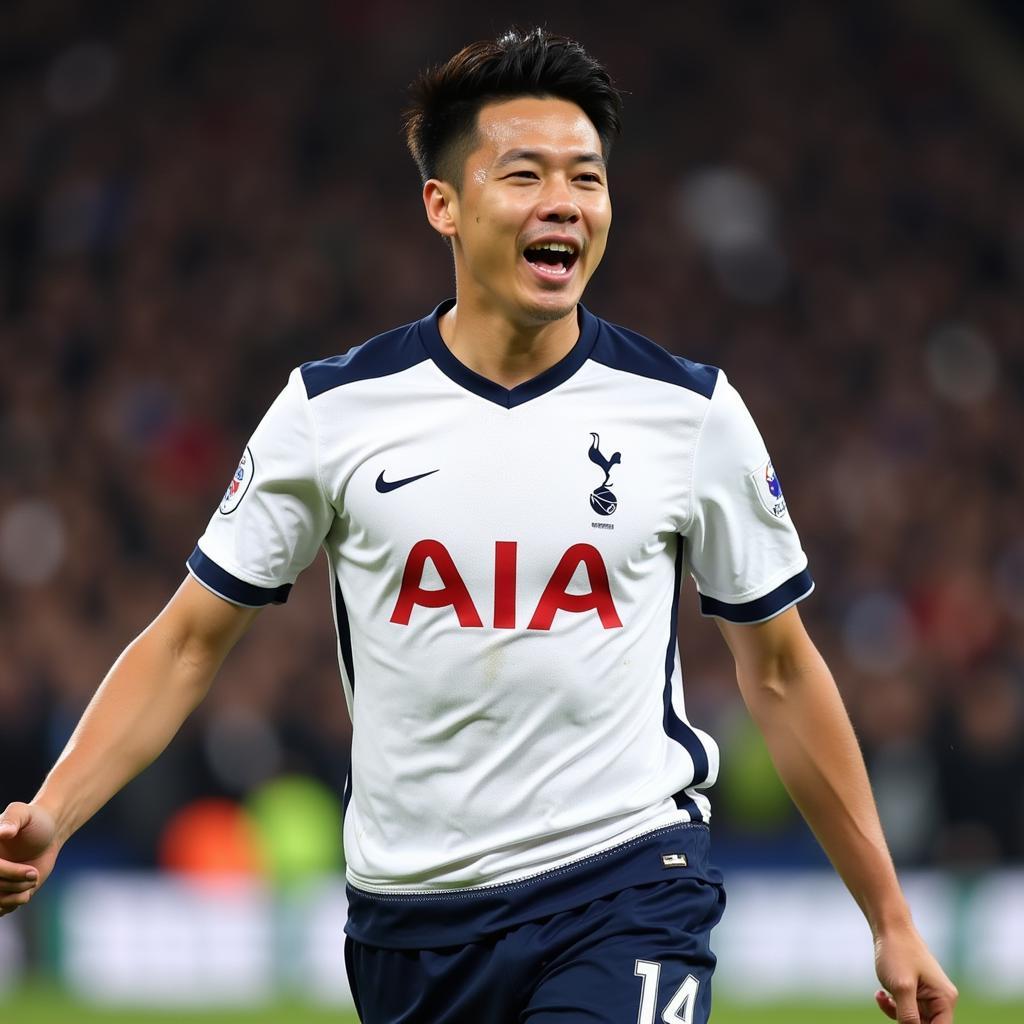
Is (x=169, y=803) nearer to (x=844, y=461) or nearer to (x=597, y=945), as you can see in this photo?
(x=844, y=461)

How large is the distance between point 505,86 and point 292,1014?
21.9 feet

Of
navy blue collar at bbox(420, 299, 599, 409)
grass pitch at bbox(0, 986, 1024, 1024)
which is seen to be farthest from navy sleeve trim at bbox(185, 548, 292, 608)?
grass pitch at bbox(0, 986, 1024, 1024)

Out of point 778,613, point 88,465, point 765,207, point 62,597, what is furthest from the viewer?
point 765,207

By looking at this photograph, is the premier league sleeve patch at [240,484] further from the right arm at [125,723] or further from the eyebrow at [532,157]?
the eyebrow at [532,157]

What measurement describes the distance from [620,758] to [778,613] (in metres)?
0.41

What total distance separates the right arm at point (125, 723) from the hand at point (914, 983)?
133cm

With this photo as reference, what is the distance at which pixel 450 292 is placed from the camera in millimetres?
15312

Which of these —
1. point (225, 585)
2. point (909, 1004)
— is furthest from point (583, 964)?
point (225, 585)

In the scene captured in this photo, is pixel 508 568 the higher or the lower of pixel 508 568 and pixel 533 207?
the lower

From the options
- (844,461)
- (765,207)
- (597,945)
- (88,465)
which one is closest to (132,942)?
(88,465)

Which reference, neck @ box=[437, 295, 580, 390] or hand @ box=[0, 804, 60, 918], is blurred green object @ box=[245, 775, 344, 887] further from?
hand @ box=[0, 804, 60, 918]

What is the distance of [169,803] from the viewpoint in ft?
34.0

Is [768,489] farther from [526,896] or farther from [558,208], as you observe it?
[526,896]

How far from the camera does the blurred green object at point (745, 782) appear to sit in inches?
444
